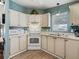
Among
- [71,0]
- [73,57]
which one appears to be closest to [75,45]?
[73,57]

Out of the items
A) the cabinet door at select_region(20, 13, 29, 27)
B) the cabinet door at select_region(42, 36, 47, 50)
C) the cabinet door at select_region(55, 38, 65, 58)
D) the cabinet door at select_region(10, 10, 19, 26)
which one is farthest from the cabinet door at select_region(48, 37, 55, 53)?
the cabinet door at select_region(10, 10, 19, 26)

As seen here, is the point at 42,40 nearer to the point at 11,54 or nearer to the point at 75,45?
the point at 11,54

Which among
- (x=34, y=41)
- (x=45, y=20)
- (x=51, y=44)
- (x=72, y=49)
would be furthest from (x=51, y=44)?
(x=45, y=20)

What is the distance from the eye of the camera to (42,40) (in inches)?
212

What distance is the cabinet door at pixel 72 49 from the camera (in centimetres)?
293

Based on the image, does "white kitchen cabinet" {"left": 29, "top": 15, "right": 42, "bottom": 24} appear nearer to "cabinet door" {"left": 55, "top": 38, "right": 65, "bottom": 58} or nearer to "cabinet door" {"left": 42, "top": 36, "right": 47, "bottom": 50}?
"cabinet door" {"left": 42, "top": 36, "right": 47, "bottom": 50}

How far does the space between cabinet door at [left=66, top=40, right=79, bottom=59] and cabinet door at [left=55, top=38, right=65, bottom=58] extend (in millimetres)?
304

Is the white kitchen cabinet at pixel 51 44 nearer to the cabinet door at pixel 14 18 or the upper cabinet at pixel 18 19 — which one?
the upper cabinet at pixel 18 19

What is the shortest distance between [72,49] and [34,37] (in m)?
2.69

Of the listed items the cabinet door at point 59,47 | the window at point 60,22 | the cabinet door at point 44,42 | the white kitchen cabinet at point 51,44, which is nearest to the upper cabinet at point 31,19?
the window at point 60,22

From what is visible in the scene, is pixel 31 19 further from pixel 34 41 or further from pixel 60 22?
pixel 60 22

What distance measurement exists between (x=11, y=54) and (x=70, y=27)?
2759mm

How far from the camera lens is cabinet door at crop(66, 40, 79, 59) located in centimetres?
293

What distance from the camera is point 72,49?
122 inches
